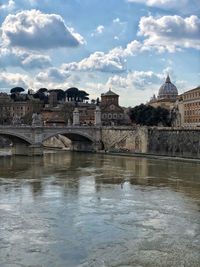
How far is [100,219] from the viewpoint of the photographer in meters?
12.8

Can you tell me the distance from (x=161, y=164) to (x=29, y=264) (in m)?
19.0

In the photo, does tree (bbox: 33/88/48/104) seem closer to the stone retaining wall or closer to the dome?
the dome

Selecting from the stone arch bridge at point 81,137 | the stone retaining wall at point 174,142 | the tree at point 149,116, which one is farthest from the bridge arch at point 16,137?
the tree at point 149,116

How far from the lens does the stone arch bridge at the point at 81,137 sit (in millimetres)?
33688

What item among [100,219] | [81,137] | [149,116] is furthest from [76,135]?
[100,219]

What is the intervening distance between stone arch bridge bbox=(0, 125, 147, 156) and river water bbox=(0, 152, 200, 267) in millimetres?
10373

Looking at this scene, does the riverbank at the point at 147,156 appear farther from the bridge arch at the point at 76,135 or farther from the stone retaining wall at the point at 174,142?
the bridge arch at the point at 76,135

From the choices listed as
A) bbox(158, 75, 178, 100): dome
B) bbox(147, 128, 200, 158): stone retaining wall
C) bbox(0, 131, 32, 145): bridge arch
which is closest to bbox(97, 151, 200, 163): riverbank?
bbox(147, 128, 200, 158): stone retaining wall

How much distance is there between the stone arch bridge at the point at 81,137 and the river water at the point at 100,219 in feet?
34.0

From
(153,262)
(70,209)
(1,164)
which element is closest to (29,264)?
(153,262)

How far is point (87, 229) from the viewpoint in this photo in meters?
11.8

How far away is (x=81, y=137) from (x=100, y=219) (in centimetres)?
2605

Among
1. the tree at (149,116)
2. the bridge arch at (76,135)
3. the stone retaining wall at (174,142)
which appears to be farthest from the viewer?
the tree at (149,116)

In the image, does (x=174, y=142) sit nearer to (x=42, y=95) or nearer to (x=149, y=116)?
(x=149, y=116)
